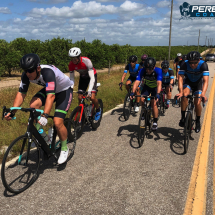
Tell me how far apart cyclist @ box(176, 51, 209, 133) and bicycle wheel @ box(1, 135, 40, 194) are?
3.32 meters

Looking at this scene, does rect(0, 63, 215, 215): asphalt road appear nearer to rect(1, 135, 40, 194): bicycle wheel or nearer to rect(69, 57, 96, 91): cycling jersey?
rect(1, 135, 40, 194): bicycle wheel

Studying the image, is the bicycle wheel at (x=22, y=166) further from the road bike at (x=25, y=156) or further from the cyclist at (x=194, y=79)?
the cyclist at (x=194, y=79)

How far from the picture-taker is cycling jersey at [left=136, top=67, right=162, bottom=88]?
5.41 metres

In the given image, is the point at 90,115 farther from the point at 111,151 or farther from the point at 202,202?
the point at 202,202

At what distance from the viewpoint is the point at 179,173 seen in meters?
3.79

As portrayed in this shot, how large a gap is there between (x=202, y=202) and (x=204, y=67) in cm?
313

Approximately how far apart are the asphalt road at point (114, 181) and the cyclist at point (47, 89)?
51 centimetres

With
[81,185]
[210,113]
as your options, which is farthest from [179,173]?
[210,113]

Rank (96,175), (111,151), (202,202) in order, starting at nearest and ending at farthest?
(202,202) < (96,175) < (111,151)


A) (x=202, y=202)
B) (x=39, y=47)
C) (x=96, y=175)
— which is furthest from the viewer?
(x=39, y=47)

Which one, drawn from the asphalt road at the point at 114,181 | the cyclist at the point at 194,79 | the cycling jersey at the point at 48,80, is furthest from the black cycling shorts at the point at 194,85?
the cycling jersey at the point at 48,80

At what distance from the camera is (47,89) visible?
3387 millimetres

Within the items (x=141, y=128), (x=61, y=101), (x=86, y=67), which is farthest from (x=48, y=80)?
(x=141, y=128)

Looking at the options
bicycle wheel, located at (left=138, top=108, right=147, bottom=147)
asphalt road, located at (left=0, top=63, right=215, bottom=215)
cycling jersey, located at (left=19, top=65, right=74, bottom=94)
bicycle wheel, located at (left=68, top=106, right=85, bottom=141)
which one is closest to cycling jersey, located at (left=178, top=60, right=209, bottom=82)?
bicycle wheel, located at (left=138, top=108, right=147, bottom=147)
